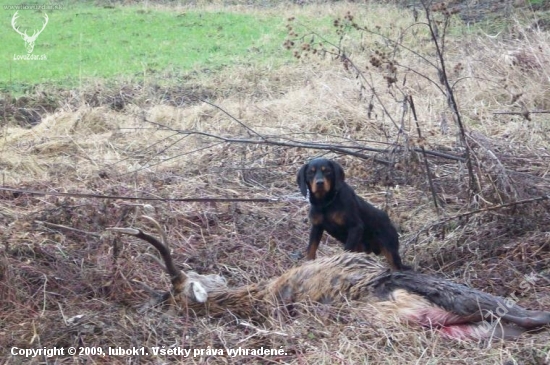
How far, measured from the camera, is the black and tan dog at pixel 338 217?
5312 mm

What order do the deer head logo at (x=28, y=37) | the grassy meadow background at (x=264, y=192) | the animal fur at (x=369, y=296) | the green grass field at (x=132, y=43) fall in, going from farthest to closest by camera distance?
the deer head logo at (x=28, y=37)
the green grass field at (x=132, y=43)
the grassy meadow background at (x=264, y=192)
the animal fur at (x=369, y=296)

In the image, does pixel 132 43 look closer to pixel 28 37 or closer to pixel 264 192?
pixel 28 37

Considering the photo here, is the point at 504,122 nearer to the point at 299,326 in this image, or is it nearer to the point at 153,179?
the point at 153,179

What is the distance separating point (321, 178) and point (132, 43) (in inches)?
560

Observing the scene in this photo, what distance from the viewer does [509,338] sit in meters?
3.96

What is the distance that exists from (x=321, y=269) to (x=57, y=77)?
36.1 ft

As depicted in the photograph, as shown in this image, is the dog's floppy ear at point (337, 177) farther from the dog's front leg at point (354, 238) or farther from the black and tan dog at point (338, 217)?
the dog's front leg at point (354, 238)

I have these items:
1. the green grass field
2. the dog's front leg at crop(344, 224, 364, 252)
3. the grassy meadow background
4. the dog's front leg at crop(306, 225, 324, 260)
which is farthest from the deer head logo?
the dog's front leg at crop(344, 224, 364, 252)

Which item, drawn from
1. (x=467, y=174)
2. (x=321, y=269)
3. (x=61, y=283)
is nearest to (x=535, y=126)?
(x=467, y=174)

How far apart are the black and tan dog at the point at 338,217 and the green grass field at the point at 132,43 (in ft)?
28.8

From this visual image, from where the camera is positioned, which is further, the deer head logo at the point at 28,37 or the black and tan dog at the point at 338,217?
the deer head logo at the point at 28,37

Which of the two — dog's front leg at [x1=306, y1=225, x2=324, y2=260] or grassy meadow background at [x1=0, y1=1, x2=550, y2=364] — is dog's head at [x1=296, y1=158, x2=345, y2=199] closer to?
dog's front leg at [x1=306, y1=225, x2=324, y2=260]

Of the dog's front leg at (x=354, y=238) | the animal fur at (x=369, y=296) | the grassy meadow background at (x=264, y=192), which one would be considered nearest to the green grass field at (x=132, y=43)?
the grassy meadow background at (x=264, y=192)

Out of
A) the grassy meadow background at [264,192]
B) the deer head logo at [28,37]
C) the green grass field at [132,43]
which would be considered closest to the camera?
A: the grassy meadow background at [264,192]
